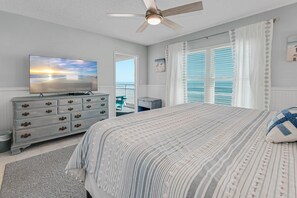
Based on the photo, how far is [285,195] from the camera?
517mm

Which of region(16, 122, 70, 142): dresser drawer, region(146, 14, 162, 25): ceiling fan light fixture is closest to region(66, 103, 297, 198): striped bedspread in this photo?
region(146, 14, 162, 25): ceiling fan light fixture

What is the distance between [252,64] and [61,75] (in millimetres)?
3857

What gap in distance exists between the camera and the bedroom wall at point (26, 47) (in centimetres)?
272

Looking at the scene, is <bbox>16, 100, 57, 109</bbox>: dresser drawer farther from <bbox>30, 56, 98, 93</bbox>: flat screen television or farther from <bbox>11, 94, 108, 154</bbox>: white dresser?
<bbox>30, 56, 98, 93</bbox>: flat screen television

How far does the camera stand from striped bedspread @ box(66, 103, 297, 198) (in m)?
0.59

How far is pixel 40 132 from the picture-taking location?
2.63 meters

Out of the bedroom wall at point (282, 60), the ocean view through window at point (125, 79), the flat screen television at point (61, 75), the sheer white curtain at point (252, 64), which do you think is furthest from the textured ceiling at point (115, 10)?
the ocean view through window at point (125, 79)

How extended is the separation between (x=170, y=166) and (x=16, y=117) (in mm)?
2802

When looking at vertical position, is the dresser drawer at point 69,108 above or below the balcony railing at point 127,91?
below

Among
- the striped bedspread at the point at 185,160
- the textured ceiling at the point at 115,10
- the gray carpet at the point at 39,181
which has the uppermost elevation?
the textured ceiling at the point at 115,10

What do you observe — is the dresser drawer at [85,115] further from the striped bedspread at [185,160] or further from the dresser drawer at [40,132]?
the striped bedspread at [185,160]

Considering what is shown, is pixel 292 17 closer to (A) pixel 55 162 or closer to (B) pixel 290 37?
(B) pixel 290 37

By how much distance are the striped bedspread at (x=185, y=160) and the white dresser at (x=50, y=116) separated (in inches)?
69.0

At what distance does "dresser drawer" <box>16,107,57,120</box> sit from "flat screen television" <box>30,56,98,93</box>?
0.44 m
